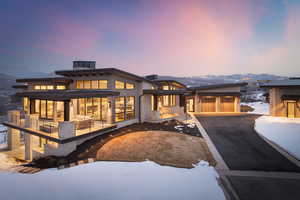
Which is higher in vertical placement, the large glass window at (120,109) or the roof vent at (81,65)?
the roof vent at (81,65)

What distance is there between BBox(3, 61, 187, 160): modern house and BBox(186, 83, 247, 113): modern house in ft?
25.8

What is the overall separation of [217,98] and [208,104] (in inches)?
68.2

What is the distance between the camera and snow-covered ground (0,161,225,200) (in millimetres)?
4547

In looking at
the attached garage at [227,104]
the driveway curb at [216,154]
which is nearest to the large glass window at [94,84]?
the driveway curb at [216,154]

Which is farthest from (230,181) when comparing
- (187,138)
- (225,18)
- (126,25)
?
(126,25)

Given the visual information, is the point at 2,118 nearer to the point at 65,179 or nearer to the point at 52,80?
the point at 52,80

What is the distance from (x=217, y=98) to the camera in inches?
887

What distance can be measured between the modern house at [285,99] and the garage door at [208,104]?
7.19m

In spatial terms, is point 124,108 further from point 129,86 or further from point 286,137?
point 286,137

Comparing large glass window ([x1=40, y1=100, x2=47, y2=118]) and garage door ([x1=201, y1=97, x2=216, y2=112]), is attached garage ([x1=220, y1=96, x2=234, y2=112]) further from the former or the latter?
large glass window ([x1=40, y1=100, x2=47, y2=118])

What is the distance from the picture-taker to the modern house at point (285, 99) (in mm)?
16250

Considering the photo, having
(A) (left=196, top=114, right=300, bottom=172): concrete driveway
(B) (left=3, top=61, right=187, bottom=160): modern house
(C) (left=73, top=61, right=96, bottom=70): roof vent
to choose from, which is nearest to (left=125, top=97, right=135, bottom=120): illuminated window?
(B) (left=3, top=61, right=187, bottom=160): modern house

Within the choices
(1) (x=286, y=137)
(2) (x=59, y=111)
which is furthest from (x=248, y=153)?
(2) (x=59, y=111)

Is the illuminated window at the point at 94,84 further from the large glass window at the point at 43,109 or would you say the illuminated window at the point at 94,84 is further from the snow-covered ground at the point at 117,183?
the snow-covered ground at the point at 117,183
